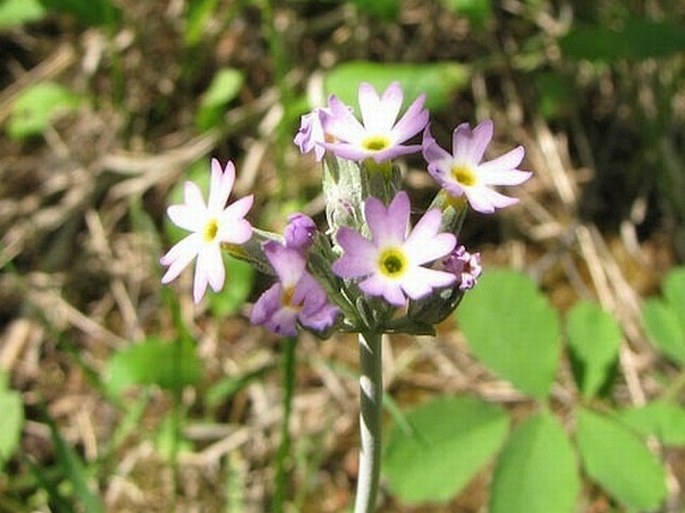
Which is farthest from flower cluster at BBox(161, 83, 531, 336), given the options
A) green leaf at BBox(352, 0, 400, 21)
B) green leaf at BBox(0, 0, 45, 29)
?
green leaf at BBox(0, 0, 45, 29)

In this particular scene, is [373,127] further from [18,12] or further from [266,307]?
[18,12]

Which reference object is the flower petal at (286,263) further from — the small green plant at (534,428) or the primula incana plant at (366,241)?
the small green plant at (534,428)

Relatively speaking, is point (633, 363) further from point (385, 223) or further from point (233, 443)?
point (385, 223)

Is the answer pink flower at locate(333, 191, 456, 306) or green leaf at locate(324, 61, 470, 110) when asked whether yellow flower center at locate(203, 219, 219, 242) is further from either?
green leaf at locate(324, 61, 470, 110)

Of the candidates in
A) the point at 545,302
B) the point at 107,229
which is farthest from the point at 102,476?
the point at 545,302

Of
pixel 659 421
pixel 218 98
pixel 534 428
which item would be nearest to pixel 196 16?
pixel 218 98
